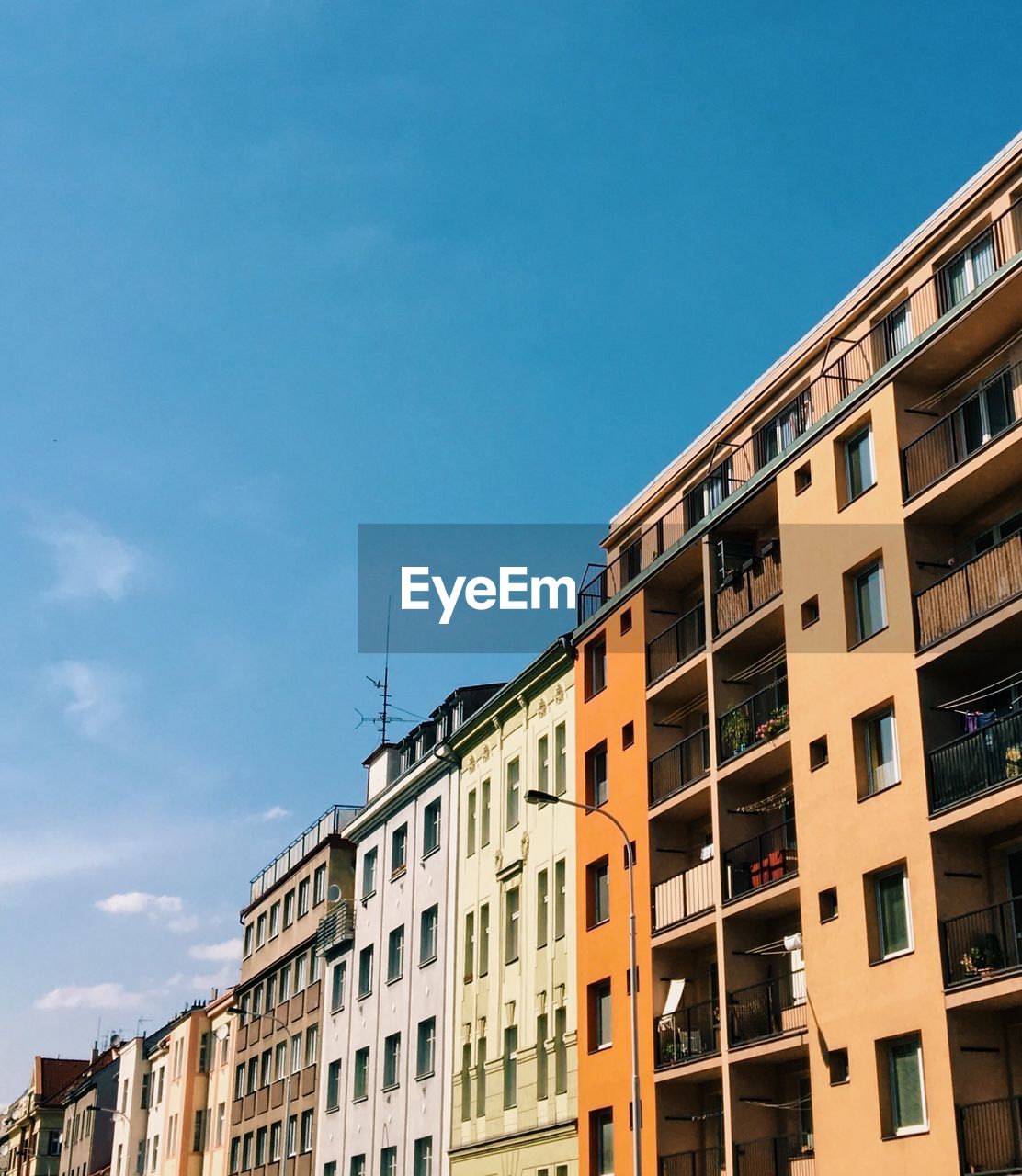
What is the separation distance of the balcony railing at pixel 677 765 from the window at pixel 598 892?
3.04 m

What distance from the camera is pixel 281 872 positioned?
76.9m

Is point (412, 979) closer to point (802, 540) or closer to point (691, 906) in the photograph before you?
point (691, 906)

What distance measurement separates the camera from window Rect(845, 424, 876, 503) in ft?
115

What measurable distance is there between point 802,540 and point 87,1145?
9774cm

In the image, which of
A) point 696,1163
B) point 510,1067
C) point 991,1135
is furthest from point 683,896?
point 991,1135

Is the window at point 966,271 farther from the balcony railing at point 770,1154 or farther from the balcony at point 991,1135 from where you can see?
the balcony railing at point 770,1154

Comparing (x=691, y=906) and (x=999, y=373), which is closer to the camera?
(x=999, y=373)

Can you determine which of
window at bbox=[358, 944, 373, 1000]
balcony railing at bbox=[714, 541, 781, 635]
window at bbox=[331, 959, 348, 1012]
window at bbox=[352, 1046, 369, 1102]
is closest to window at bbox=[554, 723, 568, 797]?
balcony railing at bbox=[714, 541, 781, 635]

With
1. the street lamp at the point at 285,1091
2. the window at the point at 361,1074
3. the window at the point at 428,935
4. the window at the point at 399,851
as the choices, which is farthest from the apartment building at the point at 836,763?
the street lamp at the point at 285,1091

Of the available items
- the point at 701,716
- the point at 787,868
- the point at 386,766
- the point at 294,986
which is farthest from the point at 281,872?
the point at 787,868

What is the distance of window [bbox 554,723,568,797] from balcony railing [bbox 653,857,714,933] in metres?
6.88

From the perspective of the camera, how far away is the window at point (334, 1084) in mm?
61875

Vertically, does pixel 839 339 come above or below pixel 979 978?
above

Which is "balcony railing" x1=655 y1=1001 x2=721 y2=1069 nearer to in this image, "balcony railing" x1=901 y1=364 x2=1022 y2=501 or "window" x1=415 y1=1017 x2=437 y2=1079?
"balcony railing" x1=901 y1=364 x2=1022 y2=501
